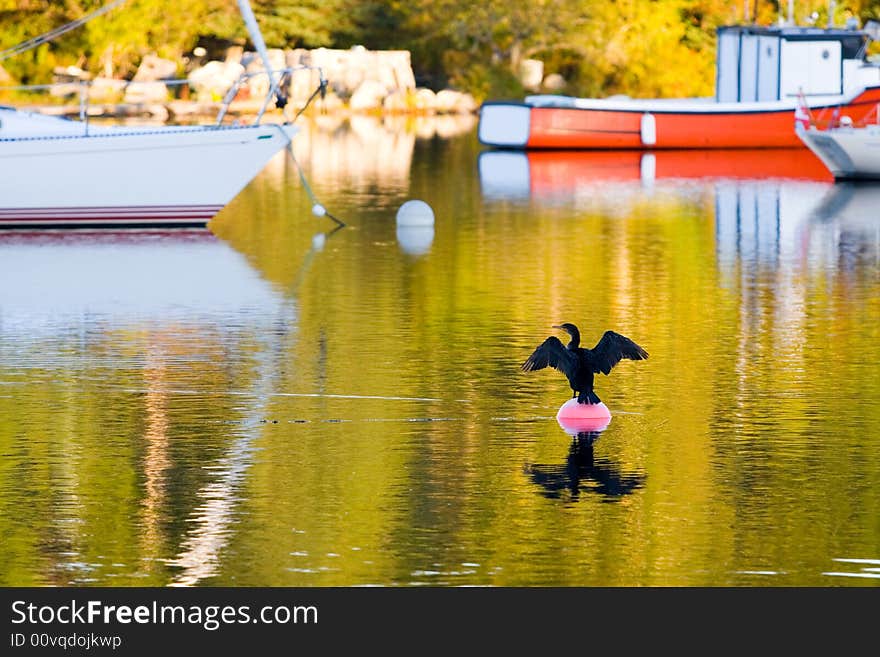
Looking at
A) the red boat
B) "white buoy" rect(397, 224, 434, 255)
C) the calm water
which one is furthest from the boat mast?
the red boat

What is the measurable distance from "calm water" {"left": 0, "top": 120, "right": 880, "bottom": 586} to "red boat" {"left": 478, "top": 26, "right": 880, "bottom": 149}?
783 inches

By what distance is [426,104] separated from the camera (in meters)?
69.3

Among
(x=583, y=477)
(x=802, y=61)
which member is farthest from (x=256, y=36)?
(x=802, y=61)

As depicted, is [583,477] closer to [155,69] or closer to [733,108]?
[733,108]

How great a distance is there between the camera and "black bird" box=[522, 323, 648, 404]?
13008 mm

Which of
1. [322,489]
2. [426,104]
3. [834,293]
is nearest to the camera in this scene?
[322,489]

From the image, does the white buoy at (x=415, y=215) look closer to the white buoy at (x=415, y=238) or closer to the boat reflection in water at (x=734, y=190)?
the white buoy at (x=415, y=238)

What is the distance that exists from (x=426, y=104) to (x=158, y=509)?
58760 mm

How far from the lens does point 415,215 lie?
90.7ft

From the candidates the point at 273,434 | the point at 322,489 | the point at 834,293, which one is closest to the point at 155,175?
the point at 834,293

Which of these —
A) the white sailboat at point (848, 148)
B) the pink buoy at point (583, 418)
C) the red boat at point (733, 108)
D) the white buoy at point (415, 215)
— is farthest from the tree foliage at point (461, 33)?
the pink buoy at point (583, 418)

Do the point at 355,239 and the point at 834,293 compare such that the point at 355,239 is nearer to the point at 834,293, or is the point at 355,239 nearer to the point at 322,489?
the point at 834,293

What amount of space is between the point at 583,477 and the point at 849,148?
83.8 feet
